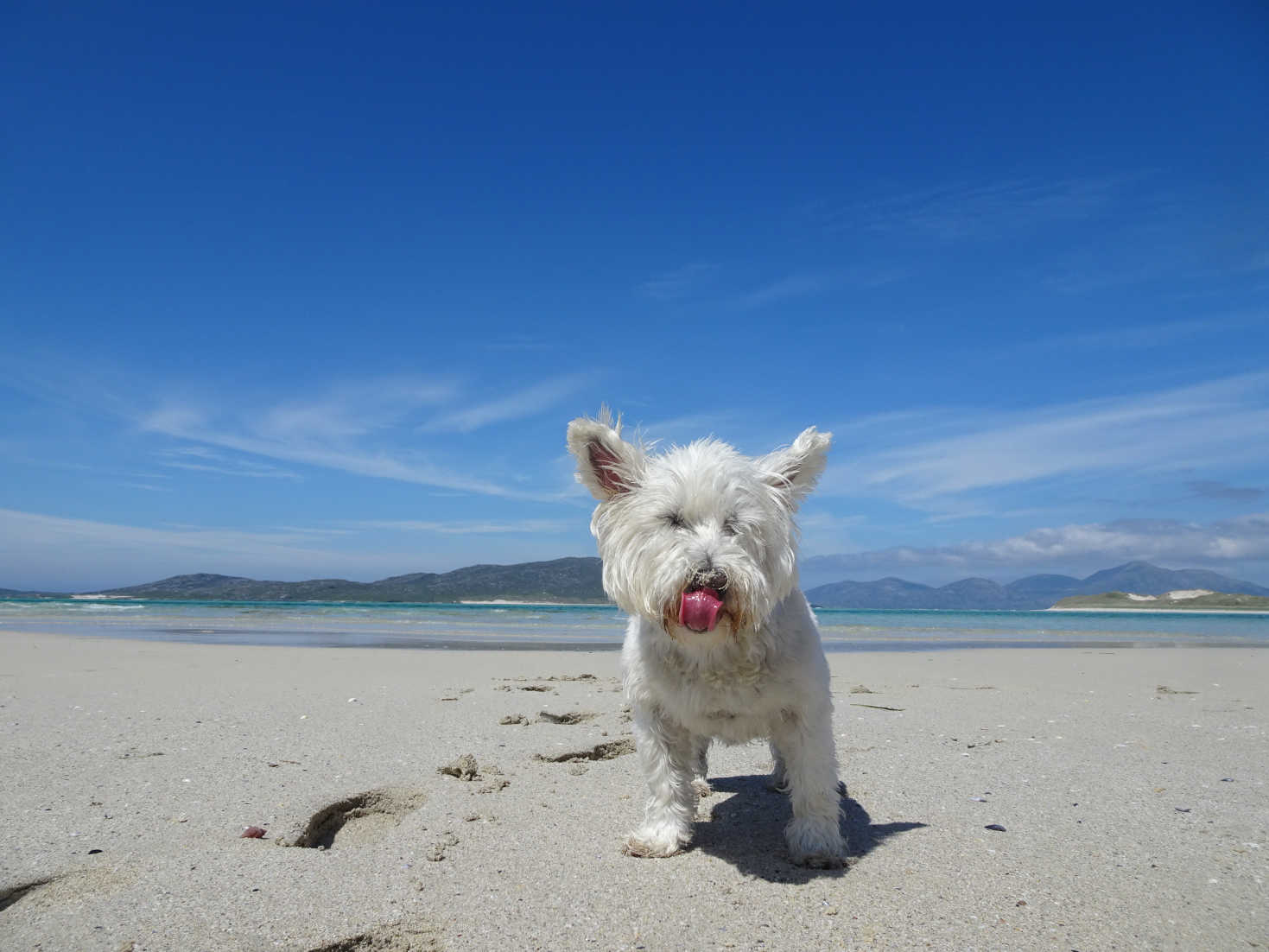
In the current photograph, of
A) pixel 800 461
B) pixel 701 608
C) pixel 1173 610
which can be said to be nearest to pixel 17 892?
pixel 701 608

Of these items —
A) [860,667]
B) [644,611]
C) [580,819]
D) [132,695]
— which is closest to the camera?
[644,611]

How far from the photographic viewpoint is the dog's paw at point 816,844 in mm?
3654

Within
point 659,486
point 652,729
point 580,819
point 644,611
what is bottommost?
point 580,819

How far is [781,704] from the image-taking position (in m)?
3.80

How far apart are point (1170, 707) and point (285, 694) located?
9690 millimetres

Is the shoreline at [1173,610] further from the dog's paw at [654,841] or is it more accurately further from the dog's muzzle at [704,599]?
the dog's muzzle at [704,599]

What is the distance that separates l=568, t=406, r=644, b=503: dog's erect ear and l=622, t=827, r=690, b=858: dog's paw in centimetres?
169

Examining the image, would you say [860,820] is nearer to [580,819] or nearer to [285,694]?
[580,819]

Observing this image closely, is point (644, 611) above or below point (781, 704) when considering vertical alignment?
above

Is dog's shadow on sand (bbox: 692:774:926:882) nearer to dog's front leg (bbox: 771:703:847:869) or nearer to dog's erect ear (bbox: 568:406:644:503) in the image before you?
dog's front leg (bbox: 771:703:847:869)

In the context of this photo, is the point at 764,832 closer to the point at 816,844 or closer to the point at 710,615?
the point at 816,844

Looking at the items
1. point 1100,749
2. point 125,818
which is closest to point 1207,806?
point 1100,749

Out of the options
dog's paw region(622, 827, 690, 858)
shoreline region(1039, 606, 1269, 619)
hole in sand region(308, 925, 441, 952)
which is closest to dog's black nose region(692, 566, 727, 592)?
dog's paw region(622, 827, 690, 858)

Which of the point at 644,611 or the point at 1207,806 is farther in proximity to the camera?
the point at 1207,806
